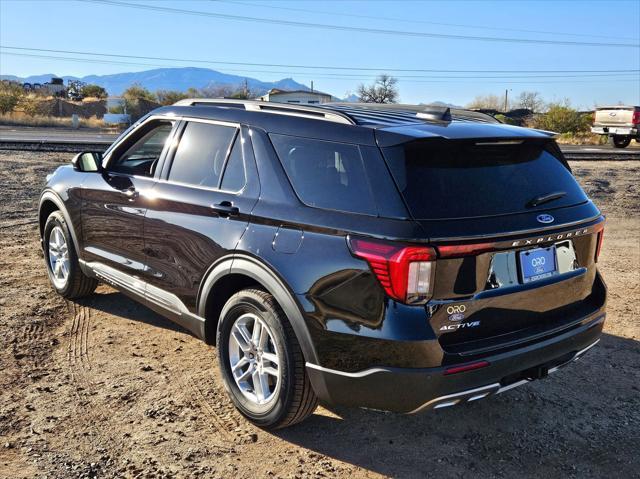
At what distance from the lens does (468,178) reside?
2.98m

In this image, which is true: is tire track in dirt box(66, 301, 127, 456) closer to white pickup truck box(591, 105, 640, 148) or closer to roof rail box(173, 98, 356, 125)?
roof rail box(173, 98, 356, 125)

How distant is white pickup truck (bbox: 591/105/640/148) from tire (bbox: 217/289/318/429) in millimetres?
27897

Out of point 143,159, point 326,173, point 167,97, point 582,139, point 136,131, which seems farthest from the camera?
point 167,97

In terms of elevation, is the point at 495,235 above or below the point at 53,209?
above

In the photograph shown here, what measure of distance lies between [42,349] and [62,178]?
164 cm

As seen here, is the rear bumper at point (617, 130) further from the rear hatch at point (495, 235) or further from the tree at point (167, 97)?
the tree at point (167, 97)

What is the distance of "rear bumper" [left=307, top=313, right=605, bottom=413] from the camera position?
2.77m

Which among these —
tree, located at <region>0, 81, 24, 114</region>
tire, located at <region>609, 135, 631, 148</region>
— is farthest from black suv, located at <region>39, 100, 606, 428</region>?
tree, located at <region>0, 81, 24, 114</region>

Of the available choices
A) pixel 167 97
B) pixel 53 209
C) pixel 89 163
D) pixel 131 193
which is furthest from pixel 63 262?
pixel 167 97

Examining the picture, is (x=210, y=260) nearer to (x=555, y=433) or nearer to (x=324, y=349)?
(x=324, y=349)

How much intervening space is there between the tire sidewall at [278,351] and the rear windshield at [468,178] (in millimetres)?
1001

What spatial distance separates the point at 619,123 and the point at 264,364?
28479 mm

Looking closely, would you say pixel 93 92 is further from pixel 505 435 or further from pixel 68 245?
pixel 505 435

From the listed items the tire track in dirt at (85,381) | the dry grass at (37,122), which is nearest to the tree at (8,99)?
the dry grass at (37,122)
